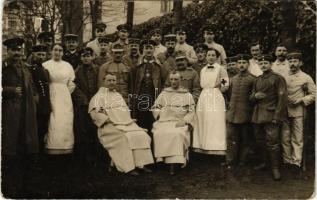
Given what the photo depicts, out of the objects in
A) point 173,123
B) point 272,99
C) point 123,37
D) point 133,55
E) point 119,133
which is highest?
point 123,37

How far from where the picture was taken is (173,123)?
6.50 m

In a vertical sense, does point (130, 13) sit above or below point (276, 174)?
above

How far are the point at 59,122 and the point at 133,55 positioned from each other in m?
1.52

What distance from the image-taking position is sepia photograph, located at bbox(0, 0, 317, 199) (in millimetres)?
5699

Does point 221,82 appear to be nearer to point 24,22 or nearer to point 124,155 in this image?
point 124,155

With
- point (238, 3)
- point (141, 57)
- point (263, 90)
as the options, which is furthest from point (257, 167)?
point (238, 3)

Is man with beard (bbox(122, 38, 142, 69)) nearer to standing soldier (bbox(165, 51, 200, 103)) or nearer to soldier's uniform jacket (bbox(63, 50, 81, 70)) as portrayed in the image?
standing soldier (bbox(165, 51, 200, 103))

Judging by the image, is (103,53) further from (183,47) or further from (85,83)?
(183,47)

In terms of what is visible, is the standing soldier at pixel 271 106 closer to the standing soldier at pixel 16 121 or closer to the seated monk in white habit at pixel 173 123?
the seated monk in white habit at pixel 173 123

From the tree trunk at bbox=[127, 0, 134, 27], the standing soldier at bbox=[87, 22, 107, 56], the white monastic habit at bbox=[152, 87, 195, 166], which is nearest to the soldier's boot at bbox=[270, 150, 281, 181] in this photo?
the white monastic habit at bbox=[152, 87, 195, 166]

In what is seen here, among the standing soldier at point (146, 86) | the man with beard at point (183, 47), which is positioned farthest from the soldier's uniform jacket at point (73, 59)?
the man with beard at point (183, 47)

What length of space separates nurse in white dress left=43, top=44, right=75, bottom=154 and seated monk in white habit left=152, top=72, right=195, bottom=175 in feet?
3.87

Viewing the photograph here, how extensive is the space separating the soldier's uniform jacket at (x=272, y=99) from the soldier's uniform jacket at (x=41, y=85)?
2794 millimetres

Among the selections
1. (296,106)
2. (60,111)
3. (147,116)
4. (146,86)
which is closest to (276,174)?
(296,106)
